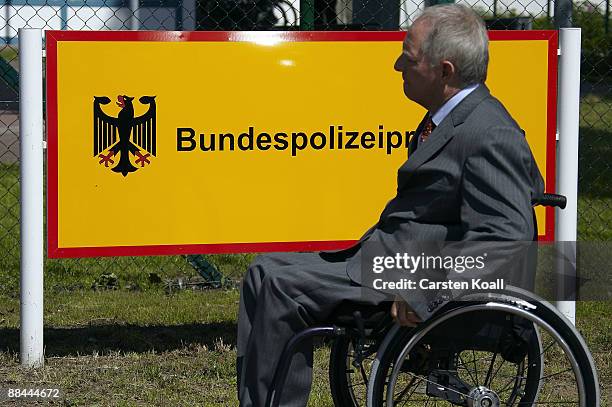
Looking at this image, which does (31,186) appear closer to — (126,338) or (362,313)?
(126,338)

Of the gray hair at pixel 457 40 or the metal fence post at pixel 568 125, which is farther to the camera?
the metal fence post at pixel 568 125

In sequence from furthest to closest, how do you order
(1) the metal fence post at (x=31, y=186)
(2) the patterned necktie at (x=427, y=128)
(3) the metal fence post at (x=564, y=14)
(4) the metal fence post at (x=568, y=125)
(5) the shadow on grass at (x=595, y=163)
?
(5) the shadow on grass at (x=595, y=163) < (3) the metal fence post at (x=564, y=14) < (4) the metal fence post at (x=568, y=125) < (1) the metal fence post at (x=31, y=186) < (2) the patterned necktie at (x=427, y=128)

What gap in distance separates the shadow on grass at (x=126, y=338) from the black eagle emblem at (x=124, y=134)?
90 centimetres

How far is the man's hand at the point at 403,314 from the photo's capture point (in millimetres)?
3381

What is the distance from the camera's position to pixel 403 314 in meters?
3.39

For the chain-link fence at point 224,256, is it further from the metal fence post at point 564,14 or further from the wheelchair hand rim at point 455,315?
the wheelchair hand rim at point 455,315

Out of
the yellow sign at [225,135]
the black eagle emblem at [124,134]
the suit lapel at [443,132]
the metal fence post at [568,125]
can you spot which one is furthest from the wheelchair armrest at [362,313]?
the metal fence post at [568,125]

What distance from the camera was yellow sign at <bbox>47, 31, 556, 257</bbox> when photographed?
5031 mm

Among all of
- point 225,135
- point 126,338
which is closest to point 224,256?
point 126,338

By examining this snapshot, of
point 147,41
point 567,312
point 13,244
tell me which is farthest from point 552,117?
point 13,244

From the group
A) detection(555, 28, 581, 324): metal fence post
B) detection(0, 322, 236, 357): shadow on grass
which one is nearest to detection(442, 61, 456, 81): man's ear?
detection(555, 28, 581, 324): metal fence post

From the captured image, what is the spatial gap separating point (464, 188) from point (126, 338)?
265cm

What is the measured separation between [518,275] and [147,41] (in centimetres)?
219

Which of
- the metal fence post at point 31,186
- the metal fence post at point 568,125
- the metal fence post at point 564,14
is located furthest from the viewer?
the metal fence post at point 564,14
